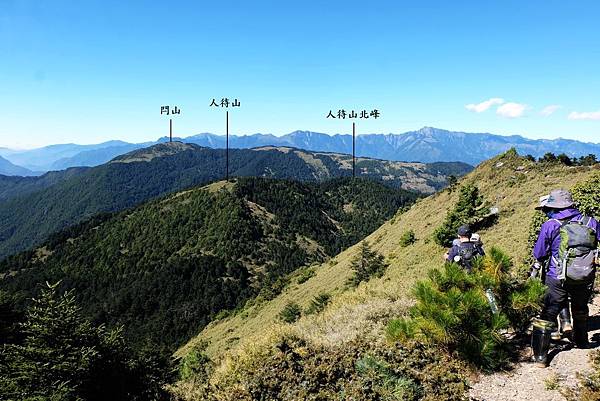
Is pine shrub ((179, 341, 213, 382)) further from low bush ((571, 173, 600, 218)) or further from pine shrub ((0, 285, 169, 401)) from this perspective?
low bush ((571, 173, 600, 218))

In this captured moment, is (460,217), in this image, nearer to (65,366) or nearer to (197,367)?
(197,367)

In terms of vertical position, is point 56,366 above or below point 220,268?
above

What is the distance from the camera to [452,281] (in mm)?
7059

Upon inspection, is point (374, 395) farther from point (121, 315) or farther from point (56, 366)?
point (121, 315)

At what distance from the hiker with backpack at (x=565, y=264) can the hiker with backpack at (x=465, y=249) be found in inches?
60.9

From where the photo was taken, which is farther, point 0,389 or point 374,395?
point 0,389

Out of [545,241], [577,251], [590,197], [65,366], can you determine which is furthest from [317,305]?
[577,251]

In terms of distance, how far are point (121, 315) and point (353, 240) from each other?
357 feet

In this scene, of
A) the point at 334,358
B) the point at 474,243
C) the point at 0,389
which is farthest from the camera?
the point at 0,389

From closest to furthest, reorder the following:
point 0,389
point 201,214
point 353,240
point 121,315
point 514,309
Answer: point 514,309
point 0,389
point 121,315
point 201,214
point 353,240

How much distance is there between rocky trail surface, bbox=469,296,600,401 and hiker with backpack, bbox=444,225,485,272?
2.13 m

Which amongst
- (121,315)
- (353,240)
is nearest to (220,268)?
(121,315)

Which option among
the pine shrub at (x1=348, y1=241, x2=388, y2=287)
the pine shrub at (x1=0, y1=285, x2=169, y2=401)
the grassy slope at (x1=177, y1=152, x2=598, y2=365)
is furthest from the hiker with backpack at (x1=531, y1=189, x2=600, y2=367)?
the pine shrub at (x1=348, y1=241, x2=388, y2=287)

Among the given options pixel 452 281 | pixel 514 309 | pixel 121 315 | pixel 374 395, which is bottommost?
pixel 121 315
